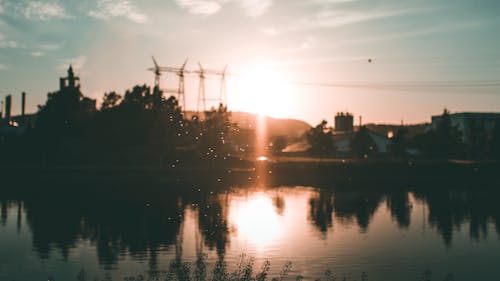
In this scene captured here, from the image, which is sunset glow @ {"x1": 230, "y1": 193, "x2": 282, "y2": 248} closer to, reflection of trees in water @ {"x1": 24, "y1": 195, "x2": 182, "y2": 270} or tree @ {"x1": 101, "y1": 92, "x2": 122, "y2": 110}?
reflection of trees in water @ {"x1": 24, "y1": 195, "x2": 182, "y2": 270}

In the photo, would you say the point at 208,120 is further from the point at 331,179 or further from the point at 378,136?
the point at 378,136

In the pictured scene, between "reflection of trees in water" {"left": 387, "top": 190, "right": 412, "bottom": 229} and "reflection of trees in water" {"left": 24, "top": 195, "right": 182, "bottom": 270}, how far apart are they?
22.3 metres

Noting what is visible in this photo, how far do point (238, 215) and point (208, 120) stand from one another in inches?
2906

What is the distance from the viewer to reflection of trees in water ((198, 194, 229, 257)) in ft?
136

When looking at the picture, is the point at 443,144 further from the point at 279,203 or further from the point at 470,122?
the point at 279,203

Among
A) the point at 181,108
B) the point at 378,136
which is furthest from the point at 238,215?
the point at 378,136

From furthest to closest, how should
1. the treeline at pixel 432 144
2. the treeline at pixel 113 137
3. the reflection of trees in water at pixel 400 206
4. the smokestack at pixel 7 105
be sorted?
the smokestack at pixel 7 105 < the treeline at pixel 432 144 < the treeline at pixel 113 137 < the reflection of trees in water at pixel 400 206

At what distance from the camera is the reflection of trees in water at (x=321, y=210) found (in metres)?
51.4

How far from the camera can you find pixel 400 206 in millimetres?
68312

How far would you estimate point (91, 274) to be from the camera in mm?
30797

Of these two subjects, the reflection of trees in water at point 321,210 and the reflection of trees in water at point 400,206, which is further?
the reflection of trees in water at point 400,206

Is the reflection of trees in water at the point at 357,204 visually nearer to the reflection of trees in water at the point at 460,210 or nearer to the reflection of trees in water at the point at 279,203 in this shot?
the reflection of trees in water at the point at 279,203

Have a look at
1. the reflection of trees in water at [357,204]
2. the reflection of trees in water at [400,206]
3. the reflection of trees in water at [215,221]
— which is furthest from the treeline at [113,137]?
the reflection of trees in water at [215,221]

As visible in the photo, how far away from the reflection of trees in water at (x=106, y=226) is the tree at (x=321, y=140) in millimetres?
88541
